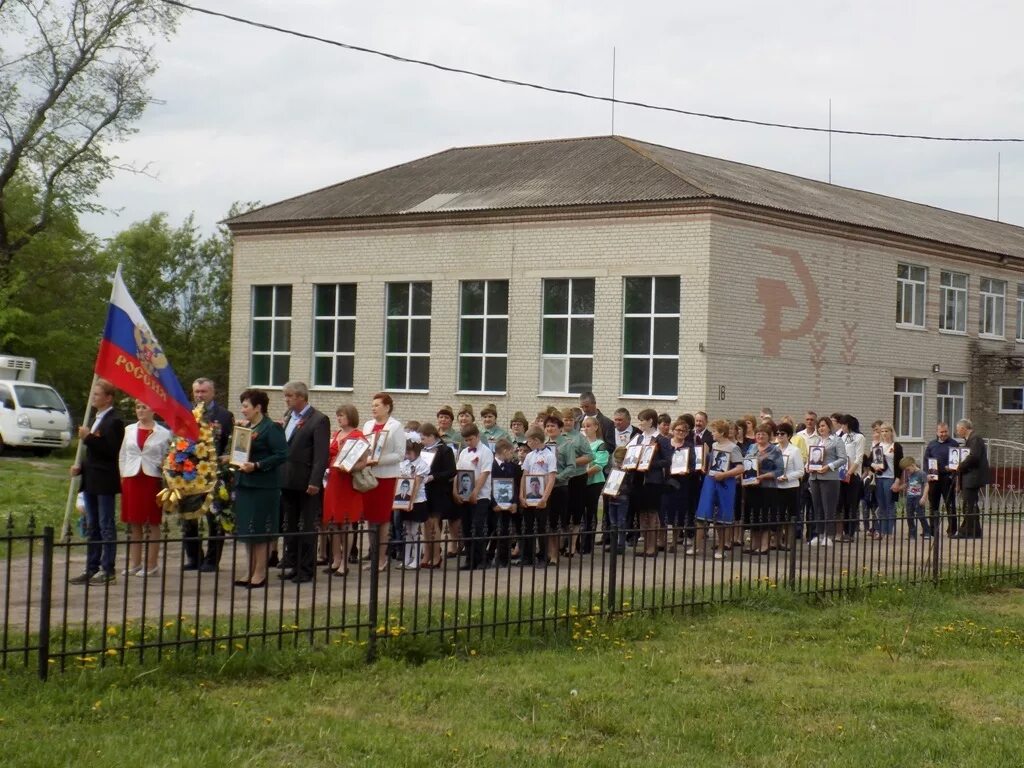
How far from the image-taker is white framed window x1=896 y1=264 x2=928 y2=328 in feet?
120

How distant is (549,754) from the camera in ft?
24.1

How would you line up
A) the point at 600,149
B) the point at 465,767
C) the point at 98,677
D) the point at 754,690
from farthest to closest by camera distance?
the point at 600,149
the point at 754,690
the point at 98,677
the point at 465,767

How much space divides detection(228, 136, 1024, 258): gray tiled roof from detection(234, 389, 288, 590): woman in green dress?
63.4 feet

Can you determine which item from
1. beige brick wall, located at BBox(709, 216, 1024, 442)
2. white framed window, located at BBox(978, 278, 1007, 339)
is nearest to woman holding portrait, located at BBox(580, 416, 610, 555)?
beige brick wall, located at BBox(709, 216, 1024, 442)

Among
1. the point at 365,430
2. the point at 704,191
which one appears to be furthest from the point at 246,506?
the point at 704,191

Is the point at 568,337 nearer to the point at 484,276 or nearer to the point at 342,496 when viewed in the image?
the point at 484,276

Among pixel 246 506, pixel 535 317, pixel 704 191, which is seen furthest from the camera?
pixel 535 317

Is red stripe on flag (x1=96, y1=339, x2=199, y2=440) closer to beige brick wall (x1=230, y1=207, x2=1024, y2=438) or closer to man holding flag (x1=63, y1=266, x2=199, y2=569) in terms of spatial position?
man holding flag (x1=63, y1=266, x2=199, y2=569)

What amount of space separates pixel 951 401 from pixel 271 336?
61.2 ft

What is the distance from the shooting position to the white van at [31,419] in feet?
122

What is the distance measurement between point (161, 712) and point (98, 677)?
0.75 m

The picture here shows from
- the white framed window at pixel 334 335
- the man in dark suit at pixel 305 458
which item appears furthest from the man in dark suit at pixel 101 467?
the white framed window at pixel 334 335

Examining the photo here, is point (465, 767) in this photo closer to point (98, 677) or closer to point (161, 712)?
point (161, 712)

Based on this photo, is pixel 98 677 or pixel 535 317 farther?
pixel 535 317
